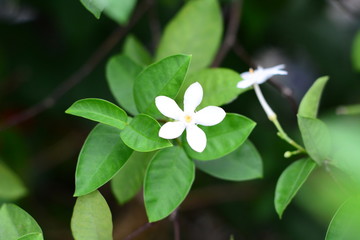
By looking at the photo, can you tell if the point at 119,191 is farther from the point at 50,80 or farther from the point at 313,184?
the point at 50,80

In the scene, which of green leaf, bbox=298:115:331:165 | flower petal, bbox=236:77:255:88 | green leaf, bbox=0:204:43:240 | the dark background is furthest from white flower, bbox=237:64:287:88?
the dark background

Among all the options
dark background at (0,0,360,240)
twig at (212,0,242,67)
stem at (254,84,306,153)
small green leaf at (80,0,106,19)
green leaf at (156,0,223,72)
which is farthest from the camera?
dark background at (0,0,360,240)

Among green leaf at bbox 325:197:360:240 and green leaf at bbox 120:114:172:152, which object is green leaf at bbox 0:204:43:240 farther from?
green leaf at bbox 325:197:360:240

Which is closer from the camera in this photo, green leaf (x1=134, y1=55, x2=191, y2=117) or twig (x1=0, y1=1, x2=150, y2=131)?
green leaf (x1=134, y1=55, x2=191, y2=117)

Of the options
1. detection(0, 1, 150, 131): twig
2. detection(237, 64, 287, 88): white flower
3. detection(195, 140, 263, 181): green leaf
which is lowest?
detection(0, 1, 150, 131): twig

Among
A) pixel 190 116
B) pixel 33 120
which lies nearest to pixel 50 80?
pixel 33 120

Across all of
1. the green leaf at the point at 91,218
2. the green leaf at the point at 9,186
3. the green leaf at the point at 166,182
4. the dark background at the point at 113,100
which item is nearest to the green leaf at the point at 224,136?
the green leaf at the point at 166,182
